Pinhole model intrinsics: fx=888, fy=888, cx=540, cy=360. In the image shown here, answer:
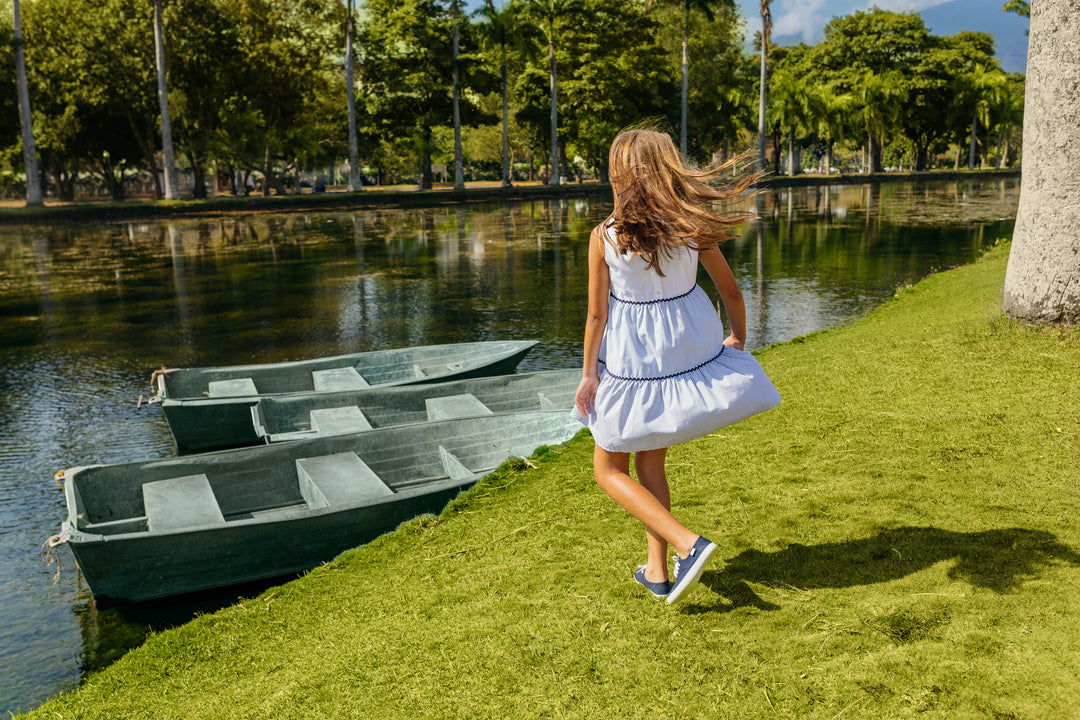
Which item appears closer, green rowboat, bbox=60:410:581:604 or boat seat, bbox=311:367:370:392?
green rowboat, bbox=60:410:581:604

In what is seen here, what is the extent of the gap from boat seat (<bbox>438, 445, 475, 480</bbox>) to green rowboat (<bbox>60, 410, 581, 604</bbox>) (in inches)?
0.6

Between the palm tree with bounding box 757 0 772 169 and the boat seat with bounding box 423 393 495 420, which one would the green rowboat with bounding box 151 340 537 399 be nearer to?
the boat seat with bounding box 423 393 495 420

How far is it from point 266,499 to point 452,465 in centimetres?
162

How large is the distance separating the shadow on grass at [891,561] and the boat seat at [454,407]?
4800 millimetres

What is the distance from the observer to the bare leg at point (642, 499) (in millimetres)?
3791

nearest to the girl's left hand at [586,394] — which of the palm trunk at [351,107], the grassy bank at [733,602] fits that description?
the grassy bank at [733,602]

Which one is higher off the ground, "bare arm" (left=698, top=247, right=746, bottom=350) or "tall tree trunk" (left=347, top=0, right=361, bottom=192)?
"tall tree trunk" (left=347, top=0, right=361, bottom=192)

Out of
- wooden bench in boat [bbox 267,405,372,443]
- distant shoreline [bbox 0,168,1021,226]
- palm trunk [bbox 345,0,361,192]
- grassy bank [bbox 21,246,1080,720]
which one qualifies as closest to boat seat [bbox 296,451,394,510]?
wooden bench in boat [bbox 267,405,372,443]

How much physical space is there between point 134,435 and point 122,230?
3337cm

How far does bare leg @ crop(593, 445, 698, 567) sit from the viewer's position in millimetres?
3791

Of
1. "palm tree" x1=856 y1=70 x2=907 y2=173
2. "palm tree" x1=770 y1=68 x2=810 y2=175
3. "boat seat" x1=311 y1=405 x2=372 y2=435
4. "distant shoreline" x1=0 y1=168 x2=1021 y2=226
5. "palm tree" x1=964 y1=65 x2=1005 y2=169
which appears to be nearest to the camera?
"boat seat" x1=311 y1=405 x2=372 y2=435

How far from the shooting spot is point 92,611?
22.0ft

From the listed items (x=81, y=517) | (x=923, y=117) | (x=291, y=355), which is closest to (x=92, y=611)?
(x=81, y=517)

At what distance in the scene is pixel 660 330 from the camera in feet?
12.4
